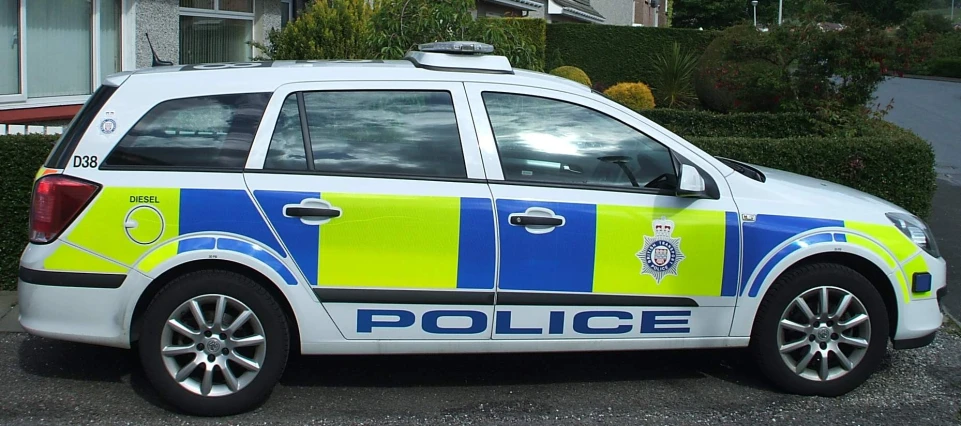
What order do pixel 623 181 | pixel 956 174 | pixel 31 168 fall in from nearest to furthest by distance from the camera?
pixel 623 181, pixel 31 168, pixel 956 174

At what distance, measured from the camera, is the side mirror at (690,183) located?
15.4 feet

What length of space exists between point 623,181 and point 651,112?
22.2ft

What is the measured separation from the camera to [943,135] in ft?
63.6

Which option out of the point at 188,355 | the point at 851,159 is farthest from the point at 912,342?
the point at 188,355

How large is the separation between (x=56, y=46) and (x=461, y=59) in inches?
252

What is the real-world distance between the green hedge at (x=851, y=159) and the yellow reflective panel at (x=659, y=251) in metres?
3.08

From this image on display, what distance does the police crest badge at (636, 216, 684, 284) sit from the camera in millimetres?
4750

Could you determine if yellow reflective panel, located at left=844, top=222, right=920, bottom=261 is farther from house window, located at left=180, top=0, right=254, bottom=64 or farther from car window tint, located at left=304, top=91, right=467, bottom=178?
house window, located at left=180, top=0, right=254, bottom=64

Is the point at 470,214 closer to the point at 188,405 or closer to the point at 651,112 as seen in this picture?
the point at 188,405

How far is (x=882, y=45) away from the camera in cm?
1025

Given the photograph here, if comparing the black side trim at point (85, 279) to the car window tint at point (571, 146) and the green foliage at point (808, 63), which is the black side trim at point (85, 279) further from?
the green foliage at point (808, 63)

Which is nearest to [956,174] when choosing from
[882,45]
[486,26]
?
[882,45]

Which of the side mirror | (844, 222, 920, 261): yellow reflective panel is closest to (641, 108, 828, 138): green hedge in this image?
(844, 222, 920, 261): yellow reflective panel

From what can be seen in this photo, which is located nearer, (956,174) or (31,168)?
(31,168)
